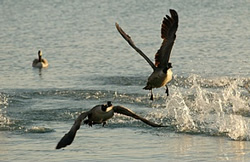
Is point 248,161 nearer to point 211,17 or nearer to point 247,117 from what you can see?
point 247,117

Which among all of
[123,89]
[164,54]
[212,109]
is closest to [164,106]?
[212,109]

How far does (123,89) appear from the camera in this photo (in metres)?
26.2

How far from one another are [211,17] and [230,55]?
46.9 ft

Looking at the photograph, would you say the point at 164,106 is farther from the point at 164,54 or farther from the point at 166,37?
the point at 166,37

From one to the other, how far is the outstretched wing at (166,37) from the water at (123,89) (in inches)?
120

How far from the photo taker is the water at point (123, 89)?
19344 mm

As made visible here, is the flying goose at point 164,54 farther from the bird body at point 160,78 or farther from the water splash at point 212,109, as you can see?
the water splash at point 212,109

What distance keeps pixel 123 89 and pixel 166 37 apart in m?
10.6

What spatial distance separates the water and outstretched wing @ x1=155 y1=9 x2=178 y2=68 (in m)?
3.06

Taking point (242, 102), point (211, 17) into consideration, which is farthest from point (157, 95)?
point (211, 17)

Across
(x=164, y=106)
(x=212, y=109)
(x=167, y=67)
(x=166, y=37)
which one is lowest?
(x=212, y=109)

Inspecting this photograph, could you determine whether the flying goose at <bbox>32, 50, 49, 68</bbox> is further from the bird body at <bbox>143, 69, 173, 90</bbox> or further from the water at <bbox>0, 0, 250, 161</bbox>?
the bird body at <bbox>143, 69, 173, 90</bbox>

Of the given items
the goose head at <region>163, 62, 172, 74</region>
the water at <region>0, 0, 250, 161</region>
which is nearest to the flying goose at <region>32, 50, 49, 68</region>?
the water at <region>0, 0, 250, 161</region>

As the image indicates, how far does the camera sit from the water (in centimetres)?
→ 1934
